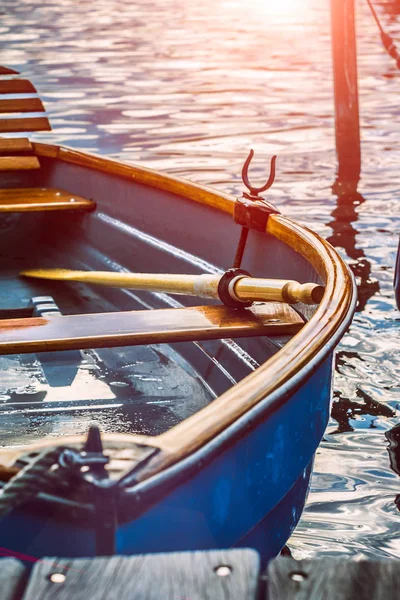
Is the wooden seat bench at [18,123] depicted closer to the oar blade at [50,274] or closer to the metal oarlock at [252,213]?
the oar blade at [50,274]

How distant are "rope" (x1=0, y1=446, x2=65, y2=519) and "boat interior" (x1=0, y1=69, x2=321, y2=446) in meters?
1.33

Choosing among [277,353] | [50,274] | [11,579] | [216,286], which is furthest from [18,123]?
[11,579]

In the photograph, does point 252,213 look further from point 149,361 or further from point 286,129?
point 286,129

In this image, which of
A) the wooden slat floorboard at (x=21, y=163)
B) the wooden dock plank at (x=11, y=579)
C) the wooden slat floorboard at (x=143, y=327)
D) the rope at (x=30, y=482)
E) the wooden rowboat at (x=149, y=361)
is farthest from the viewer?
the wooden slat floorboard at (x=21, y=163)

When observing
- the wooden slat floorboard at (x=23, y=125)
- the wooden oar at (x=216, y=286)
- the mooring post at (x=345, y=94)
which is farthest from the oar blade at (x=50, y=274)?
the mooring post at (x=345, y=94)

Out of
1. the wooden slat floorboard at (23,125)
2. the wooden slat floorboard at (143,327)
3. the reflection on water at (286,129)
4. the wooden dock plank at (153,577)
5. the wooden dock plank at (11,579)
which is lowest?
the reflection on water at (286,129)

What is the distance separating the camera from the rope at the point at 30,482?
4.84 ft

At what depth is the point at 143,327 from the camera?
9.82ft

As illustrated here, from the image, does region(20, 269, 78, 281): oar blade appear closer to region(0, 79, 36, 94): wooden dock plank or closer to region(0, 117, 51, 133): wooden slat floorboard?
region(0, 117, 51, 133): wooden slat floorboard

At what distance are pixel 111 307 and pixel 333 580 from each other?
3247mm

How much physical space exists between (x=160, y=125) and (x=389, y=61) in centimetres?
704

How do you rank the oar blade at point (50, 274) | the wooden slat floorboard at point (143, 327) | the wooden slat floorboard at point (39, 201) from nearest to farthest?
1. the wooden slat floorboard at point (143, 327)
2. the oar blade at point (50, 274)
3. the wooden slat floorboard at point (39, 201)

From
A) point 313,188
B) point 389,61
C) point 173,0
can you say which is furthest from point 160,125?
point 173,0

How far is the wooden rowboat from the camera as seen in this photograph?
1.58 meters
